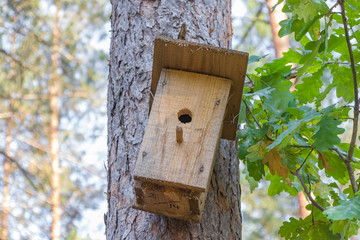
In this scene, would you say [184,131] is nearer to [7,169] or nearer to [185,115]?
[185,115]

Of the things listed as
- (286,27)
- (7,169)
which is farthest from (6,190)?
(286,27)

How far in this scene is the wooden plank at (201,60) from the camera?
178cm

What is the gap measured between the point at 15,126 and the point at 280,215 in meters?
6.03

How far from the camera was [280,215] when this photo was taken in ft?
28.9

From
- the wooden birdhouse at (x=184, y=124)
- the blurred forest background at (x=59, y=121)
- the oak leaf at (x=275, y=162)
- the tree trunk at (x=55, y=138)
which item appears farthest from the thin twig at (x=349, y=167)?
the tree trunk at (x=55, y=138)

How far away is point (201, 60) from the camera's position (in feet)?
6.01

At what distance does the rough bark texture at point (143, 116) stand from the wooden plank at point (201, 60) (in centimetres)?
33

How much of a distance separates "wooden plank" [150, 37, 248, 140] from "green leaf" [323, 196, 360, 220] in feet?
2.29

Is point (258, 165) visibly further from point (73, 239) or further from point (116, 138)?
point (73, 239)

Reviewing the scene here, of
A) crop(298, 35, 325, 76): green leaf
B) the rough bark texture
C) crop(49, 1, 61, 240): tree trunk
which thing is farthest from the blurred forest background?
crop(298, 35, 325, 76): green leaf

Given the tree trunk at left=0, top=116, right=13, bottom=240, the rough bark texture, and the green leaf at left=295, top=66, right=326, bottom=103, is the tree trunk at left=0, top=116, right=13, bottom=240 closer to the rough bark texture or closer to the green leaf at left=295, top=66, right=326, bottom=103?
the rough bark texture

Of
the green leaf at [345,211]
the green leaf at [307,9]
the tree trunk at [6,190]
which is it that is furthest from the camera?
the tree trunk at [6,190]

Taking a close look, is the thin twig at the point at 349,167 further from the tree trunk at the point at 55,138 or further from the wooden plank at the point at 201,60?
the tree trunk at the point at 55,138

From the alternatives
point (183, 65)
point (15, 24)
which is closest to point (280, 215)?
point (15, 24)
